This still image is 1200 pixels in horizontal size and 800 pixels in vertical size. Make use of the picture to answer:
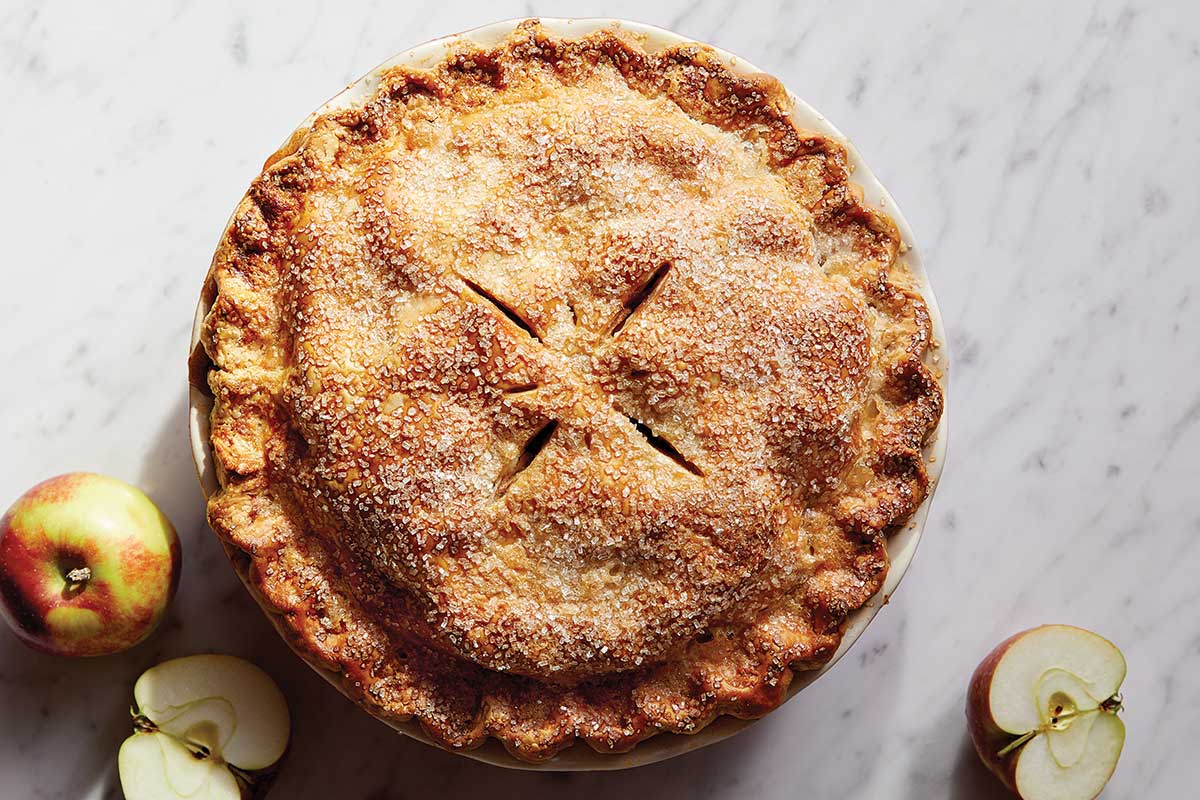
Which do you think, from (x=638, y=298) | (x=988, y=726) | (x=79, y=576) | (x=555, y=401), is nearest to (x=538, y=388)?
(x=555, y=401)

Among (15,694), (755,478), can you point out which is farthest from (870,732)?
(15,694)

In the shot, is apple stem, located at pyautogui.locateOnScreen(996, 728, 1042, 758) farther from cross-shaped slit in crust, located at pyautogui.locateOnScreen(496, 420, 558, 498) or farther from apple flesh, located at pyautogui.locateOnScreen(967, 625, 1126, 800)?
cross-shaped slit in crust, located at pyautogui.locateOnScreen(496, 420, 558, 498)

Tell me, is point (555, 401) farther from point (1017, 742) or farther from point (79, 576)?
point (1017, 742)

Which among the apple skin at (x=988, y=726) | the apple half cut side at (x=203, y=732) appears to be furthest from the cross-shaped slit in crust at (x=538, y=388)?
the apple skin at (x=988, y=726)

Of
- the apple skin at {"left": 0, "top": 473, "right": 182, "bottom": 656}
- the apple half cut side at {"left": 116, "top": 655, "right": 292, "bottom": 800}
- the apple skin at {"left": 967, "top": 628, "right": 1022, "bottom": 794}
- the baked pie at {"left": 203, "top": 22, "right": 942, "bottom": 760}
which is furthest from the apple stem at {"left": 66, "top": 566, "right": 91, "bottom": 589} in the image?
the apple skin at {"left": 967, "top": 628, "right": 1022, "bottom": 794}

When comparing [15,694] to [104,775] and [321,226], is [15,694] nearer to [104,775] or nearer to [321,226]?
[104,775]
